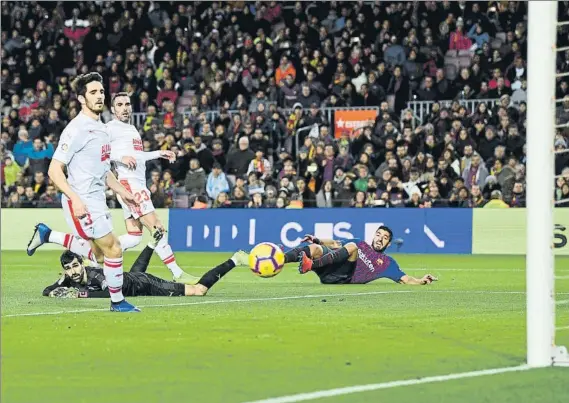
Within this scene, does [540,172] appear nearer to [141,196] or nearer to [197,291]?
[197,291]

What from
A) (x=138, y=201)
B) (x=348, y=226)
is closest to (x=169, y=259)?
(x=138, y=201)

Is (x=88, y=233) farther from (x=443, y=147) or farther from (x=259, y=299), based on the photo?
(x=443, y=147)

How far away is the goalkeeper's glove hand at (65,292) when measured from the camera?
1274 centimetres

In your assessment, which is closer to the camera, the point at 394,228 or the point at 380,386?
the point at 380,386

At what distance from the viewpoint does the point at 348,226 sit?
78.2 feet

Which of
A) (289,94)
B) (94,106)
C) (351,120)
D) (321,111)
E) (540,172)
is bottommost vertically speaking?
(540,172)

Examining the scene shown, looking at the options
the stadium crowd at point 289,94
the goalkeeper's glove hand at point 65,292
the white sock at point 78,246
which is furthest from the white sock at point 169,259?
the stadium crowd at point 289,94

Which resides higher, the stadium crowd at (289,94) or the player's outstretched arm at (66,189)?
the stadium crowd at (289,94)

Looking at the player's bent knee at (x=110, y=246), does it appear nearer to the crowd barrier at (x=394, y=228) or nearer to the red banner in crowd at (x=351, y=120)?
the crowd barrier at (x=394, y=228)

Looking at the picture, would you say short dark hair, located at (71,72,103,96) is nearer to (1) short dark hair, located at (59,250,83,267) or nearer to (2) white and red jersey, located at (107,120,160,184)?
(1) short dark hair, located at (59,250,83,267)

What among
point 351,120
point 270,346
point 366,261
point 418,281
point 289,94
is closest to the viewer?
point 270,346

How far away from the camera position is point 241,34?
98.9 ft

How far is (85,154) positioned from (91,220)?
0.60m

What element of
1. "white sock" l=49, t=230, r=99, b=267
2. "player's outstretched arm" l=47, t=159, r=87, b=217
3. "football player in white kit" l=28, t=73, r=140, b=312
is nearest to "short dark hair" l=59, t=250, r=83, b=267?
"white sock" l=49, t=230, r=99, b=267
